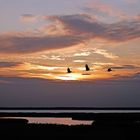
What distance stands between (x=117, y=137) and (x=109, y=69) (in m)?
10.00

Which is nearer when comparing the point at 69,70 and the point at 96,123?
the point at 69,70

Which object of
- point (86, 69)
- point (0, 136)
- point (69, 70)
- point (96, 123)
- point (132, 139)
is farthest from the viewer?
point (96, 123)

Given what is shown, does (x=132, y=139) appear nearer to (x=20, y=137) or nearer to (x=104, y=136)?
(x=104, y=136)

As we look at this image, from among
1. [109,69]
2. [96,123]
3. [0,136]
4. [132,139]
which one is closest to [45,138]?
[0,136]

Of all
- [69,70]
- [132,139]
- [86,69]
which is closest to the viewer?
[132,139]

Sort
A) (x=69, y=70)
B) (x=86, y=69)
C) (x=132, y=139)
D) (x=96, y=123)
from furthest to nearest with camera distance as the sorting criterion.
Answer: (x=96, y=123)
(x=69, y=70)
(x=86, y=69)
(x=132, y=139)

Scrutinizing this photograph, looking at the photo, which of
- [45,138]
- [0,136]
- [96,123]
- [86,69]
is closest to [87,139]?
[45,138]

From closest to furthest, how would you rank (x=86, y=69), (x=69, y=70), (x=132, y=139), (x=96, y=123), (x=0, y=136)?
(x=132, y=139)
(x=0, y=136)
(x=86, y=69)
(x=69, y=70)
(x=96, y=123)

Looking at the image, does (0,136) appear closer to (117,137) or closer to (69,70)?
(117,137)

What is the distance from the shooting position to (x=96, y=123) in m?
39.1

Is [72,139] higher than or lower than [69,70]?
lower

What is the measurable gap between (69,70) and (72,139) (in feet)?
32.6

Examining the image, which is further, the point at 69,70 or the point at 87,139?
the point at 69,70

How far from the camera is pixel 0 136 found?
87.9ft
